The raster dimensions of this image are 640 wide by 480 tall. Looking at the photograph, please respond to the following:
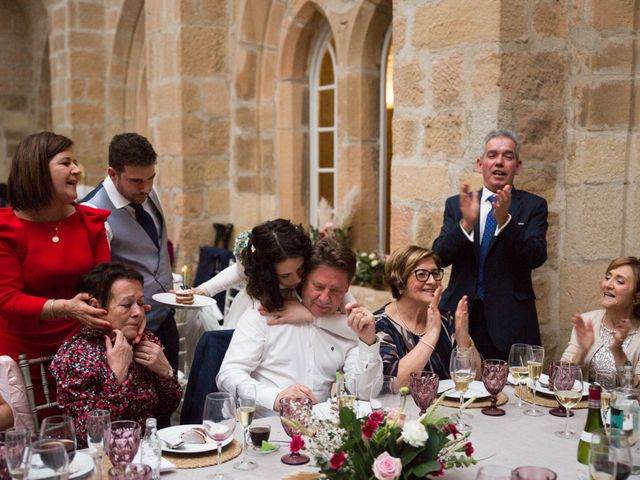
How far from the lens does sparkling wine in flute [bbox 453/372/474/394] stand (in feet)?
6.86

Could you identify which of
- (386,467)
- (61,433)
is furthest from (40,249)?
(386,467)

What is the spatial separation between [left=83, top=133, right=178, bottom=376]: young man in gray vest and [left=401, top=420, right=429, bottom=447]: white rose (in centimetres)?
191

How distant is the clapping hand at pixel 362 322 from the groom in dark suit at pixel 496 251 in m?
0.90

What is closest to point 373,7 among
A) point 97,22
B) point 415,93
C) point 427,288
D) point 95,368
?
point 415,93

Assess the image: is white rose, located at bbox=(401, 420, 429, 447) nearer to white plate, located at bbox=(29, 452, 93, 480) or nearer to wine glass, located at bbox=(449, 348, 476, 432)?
wine glass, located at bbox=(449, 348, 476, 432)

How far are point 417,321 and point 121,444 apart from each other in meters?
1.37

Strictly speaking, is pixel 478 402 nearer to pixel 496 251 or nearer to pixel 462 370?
pixel 462 370

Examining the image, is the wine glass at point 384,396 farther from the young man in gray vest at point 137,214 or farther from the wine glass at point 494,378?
the young man in gray vest at point 137,214

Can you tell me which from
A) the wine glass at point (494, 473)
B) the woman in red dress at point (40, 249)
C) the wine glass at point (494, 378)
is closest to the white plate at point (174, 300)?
the woman in red dress at point (40, 249)

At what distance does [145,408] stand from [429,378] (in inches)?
36.0

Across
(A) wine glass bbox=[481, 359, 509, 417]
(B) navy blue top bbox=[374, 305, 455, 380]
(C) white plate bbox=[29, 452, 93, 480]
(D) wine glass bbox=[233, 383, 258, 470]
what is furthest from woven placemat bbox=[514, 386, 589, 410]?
(C) white plate bbox=[29, 452, 93, 480]

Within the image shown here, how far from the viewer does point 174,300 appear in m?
3.09

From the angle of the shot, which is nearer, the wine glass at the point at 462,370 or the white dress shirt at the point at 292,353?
the wine glass at the point at 462,370

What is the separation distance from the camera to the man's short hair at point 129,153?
2984 millimetres
